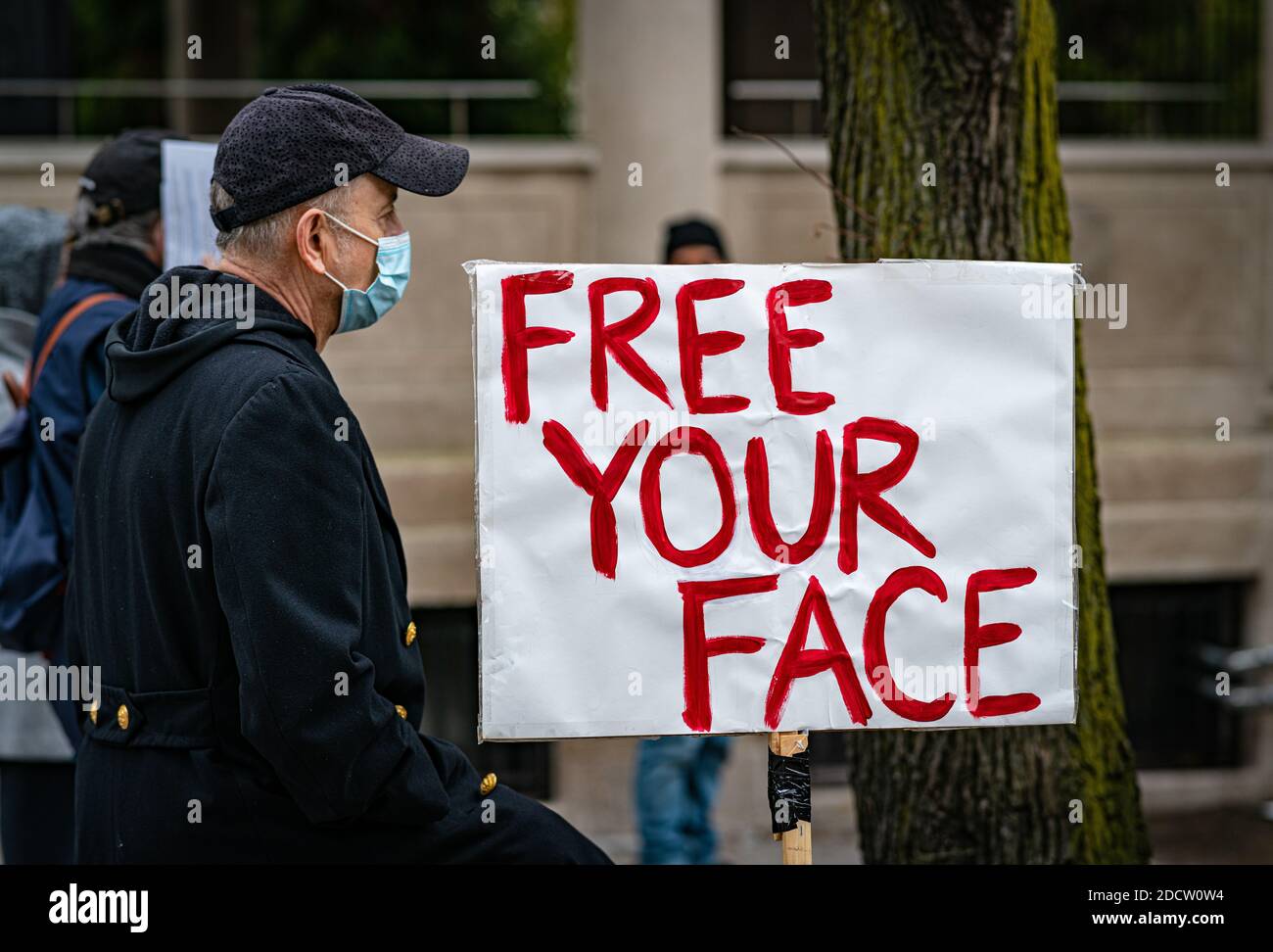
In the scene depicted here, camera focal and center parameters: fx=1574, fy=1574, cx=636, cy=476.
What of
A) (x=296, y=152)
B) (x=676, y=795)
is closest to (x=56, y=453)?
(x=296, y=152)

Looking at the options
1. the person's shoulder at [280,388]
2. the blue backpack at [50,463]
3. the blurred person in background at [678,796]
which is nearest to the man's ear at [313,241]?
the person's shoulder at [280,388]

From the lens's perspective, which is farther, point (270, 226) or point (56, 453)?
point (56, 453)

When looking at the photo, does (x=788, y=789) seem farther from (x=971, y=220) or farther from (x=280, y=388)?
(x=971, y=220)

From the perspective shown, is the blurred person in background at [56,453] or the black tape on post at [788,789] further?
the blurred person in background at [56,453]

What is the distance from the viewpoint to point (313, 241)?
2.66 meters

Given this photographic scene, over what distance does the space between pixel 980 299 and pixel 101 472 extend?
158 cm

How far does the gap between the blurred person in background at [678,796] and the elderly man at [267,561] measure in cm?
240

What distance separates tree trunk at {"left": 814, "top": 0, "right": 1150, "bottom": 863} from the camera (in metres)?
3.77

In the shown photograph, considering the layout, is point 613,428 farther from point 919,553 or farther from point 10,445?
point 10,445

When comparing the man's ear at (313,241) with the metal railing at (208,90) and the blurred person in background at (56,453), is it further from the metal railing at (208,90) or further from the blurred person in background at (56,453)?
the metal railing at (208,90)

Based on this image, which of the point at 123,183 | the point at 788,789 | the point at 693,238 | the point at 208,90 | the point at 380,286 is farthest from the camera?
the point at 208,90

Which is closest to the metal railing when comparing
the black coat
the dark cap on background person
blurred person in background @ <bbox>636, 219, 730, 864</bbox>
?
the dark cap on background person

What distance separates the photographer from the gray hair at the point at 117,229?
3736 mm

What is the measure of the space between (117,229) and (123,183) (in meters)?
0.11
